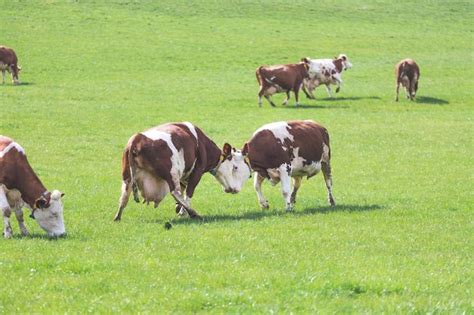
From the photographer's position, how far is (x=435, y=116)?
36312 millimetres

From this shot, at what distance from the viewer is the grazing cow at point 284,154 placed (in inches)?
703

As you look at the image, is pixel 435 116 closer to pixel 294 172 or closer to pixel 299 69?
pixel 299 69

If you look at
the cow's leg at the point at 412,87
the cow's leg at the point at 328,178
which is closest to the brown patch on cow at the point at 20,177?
the cow's leg at the point at 328,178

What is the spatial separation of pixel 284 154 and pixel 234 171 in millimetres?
1132

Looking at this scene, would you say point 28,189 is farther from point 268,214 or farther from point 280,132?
point 280,132

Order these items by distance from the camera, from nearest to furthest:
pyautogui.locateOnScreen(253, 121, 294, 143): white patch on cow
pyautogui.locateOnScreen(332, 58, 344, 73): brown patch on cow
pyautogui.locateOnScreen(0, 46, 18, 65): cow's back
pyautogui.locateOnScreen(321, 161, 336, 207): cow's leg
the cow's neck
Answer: the cow's neck, pyautogui.locateOnScreen(253, 121, 294, 143): white patch on cow, pyautogui.locateOnScreen(321, 161, 336, 207): cow's leg, pyautogui.locateOnScreen(0, 46, 18, 65): cow's back, pyautogui.locateOnScreen(332, 58, 344, 73): brown patch on cow

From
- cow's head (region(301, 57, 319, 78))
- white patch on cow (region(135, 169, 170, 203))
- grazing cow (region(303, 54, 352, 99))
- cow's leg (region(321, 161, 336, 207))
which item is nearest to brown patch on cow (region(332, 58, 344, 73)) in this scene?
grazing cow (region(303, 54, 352, 99))

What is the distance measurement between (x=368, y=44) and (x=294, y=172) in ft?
132

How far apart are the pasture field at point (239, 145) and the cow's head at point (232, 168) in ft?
1.84

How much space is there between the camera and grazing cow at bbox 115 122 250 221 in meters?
16.1

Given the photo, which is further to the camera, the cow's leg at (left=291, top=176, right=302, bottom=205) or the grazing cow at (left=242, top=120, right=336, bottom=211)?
the cow's leg at (left=291, top=176, right=302, bottom=205)

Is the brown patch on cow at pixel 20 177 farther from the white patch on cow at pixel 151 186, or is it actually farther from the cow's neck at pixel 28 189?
the white patch on cow at pixel 151 186

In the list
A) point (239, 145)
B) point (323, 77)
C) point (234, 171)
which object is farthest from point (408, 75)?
point (234, 171)

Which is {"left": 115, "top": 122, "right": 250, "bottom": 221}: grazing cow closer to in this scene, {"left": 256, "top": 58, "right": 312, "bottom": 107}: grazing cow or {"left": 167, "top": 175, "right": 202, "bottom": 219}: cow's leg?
{"left": 167, "top": 175, "right": 202, "bottom": 219}: cow's leg
